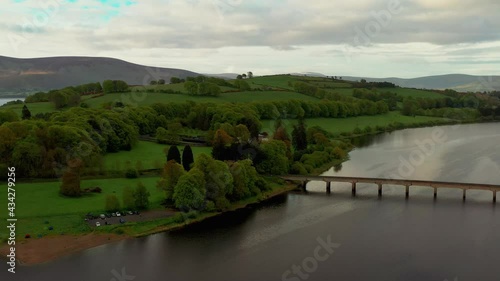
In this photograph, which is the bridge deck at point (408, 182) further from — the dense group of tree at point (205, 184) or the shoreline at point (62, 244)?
the shoreline at point (62, 244)

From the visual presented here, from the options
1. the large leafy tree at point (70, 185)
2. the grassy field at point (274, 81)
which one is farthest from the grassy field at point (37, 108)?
the grassy field at point (274, 81)

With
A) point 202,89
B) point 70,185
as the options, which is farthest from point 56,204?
point 202,89

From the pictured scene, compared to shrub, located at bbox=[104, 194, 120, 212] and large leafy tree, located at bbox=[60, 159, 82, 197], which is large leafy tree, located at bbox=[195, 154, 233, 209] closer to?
shrub, located at bbox=[104, 194, 120, 212]

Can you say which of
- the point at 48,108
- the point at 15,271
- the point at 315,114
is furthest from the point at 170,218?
the point at 315,114

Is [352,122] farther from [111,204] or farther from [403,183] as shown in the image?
[111,204]

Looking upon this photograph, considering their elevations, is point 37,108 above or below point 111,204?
above

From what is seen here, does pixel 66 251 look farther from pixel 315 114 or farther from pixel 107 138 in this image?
pixel 315 114
